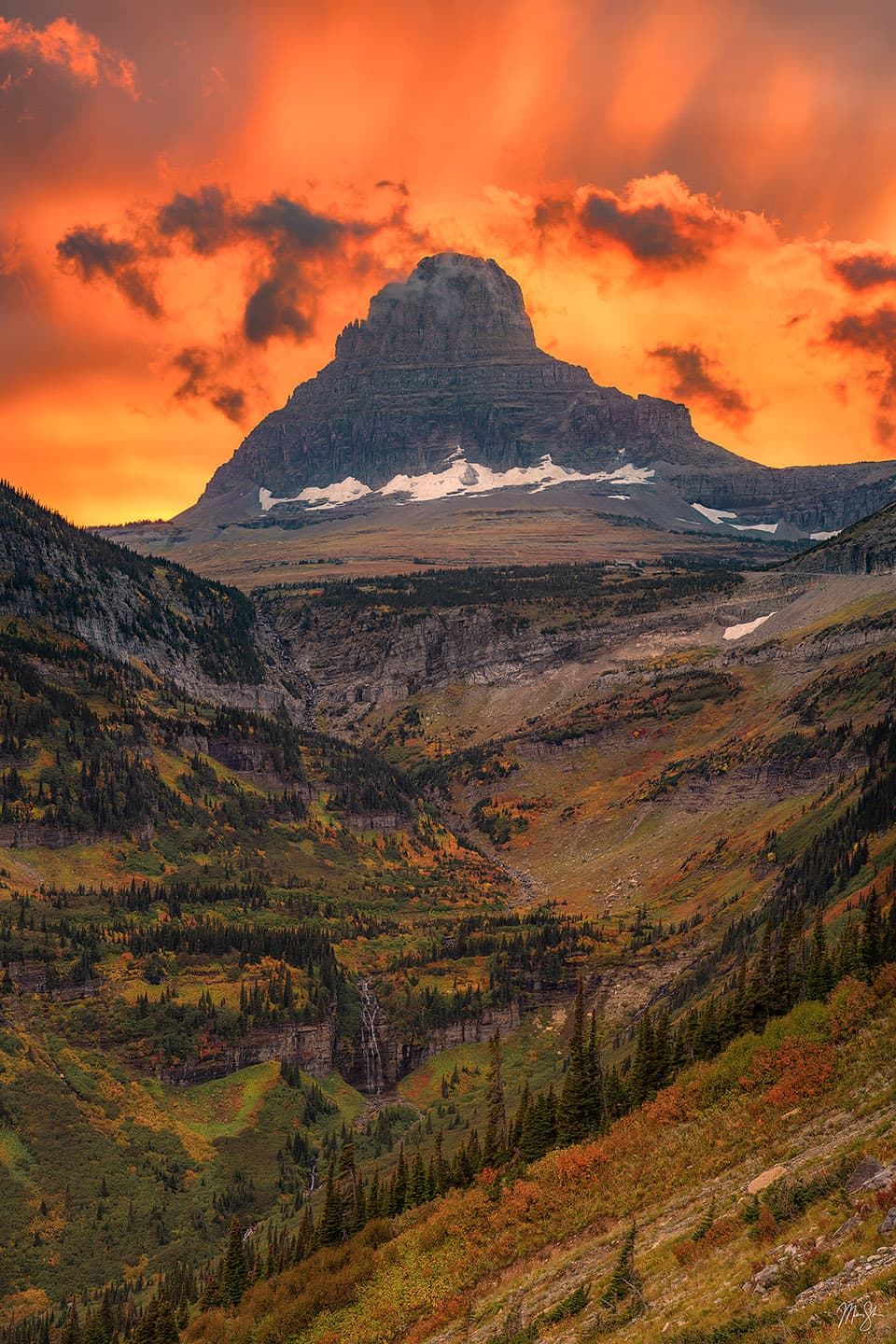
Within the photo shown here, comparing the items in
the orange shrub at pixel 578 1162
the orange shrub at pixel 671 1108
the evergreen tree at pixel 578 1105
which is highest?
the orange shrub at pixel 671 1108

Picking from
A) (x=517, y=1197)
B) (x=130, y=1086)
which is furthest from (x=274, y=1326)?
(x=130, y=1086)

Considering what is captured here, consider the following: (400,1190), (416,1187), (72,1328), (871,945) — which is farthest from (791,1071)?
(72,1328)

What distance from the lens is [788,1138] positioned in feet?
156

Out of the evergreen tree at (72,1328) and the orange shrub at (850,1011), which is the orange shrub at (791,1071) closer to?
the orange shrub at (850,1011)

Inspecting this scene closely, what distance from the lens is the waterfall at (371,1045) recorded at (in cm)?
16950

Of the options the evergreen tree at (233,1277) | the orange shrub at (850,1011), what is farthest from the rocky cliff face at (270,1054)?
the orange shrub at (850,1011)

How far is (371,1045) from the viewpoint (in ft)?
567

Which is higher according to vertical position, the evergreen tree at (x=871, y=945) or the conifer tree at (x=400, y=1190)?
the evergreen tree at (x=871, y=945)

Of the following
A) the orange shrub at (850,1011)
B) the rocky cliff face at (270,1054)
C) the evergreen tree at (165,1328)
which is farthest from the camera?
the rocky cliff face at (270,1054)

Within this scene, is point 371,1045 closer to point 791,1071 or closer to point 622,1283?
point 791,1071

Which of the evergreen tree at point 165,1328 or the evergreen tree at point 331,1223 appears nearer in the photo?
the evergreen tree at point 165,1328

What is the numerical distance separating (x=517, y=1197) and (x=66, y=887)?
15195 cm

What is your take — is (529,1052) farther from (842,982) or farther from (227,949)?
(842,982)
